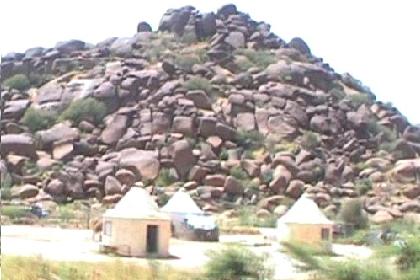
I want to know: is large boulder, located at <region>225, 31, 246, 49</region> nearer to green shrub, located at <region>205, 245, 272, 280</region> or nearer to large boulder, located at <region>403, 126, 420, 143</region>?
large boulder, located at <region>403, 126, 420, 143</region>

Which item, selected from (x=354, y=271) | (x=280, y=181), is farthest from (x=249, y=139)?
(x=354, y=271)

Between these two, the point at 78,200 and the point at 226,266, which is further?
the point at 78,200

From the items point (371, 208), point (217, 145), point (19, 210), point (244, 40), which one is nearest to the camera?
point (19, 210)

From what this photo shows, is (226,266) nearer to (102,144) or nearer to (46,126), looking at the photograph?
(102,144)

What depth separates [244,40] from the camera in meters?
55.8

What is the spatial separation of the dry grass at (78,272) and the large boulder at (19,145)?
83.6 ft

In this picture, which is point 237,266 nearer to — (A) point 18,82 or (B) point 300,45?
(A) point 18,82

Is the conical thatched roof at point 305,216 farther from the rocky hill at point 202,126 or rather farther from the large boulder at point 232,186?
the large boulder at point 232,186

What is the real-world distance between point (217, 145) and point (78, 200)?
8851 mm

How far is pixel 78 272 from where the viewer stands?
11.8 meters

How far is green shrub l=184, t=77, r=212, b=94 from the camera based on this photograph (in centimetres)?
4466

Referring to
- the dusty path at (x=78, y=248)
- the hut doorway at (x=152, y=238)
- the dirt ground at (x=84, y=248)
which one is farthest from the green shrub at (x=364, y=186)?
the hut doorway at (x=152, y=238)

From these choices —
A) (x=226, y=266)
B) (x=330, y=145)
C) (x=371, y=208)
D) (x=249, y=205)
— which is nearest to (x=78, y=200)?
(x=249, y=205)

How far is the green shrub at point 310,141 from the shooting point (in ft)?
137
